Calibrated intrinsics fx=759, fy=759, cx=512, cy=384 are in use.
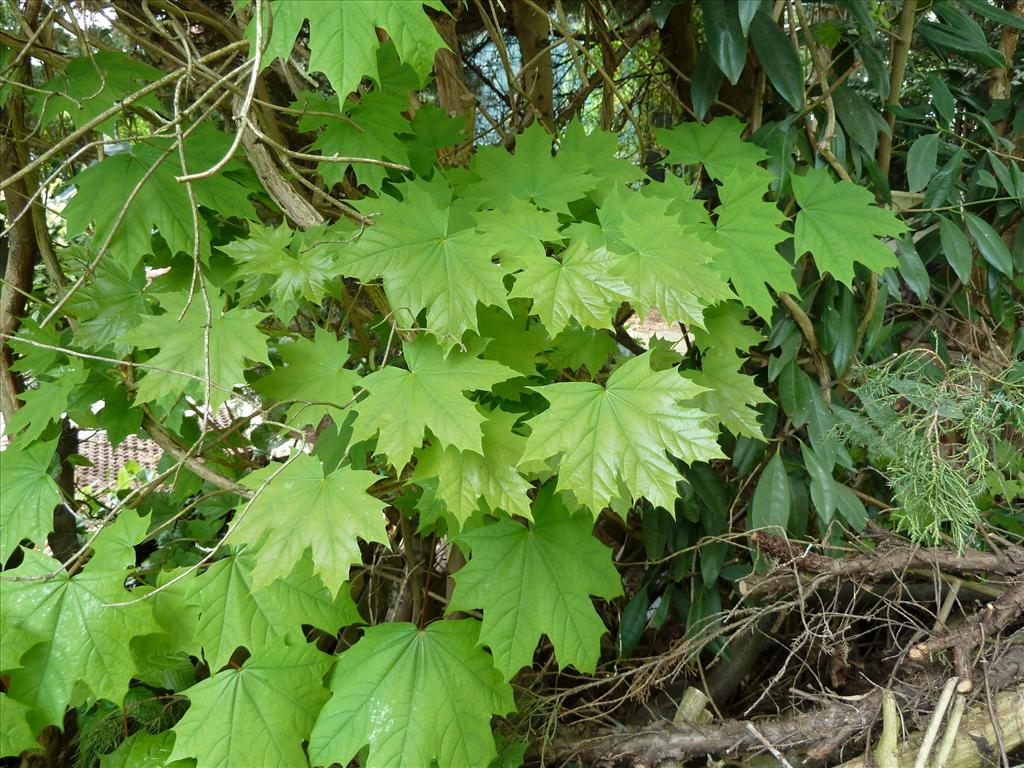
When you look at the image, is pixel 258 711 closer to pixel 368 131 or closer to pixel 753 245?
pixel 368 131

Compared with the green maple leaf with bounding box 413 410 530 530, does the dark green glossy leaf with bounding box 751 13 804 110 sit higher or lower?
higher

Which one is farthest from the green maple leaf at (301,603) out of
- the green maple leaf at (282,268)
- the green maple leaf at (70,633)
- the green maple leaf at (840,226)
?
the green maple leaf at (840,226)

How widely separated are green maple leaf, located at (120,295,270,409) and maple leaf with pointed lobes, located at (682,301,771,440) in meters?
0.68

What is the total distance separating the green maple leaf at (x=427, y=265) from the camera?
3.21 ft

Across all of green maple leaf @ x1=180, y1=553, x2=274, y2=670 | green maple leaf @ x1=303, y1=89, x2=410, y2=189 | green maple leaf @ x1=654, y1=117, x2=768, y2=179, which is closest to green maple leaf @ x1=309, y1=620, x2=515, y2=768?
green maple leaf @ x1=180, y1=553, x2=274, y2=670

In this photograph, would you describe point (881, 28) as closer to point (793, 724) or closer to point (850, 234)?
point (850, 234)

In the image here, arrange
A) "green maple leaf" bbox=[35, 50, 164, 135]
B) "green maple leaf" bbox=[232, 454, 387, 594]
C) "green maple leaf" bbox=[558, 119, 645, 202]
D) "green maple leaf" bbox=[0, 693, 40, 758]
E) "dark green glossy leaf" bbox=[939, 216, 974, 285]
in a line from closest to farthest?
"green maple leaf" bbox=[232, 454, 387, 594] → "green maple leaf" bbox=[0, 693, 40, 758] → "green maple leaf" bbox=[35, 50, 164, 135] → "green maple leaf" bbox=[558, 119, 645, 202] → "dark green glossy leaf" bbox=[939, 216, 974, 285]

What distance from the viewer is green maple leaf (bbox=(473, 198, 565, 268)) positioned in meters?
1.01

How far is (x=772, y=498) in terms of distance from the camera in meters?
1.43

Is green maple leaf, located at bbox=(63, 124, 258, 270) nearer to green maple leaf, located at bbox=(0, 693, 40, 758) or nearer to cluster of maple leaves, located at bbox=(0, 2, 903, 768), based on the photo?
cluster of maple leaves, located at bbox=(0, 2, 903, 768)

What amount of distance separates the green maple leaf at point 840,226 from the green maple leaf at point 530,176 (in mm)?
361

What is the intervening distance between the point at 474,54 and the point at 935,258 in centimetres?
118

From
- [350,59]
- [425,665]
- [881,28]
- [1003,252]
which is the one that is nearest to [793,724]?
[425,665]

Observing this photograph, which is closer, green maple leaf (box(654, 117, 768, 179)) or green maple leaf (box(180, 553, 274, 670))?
green maple leaf (box(180, 553, 274, 670))
